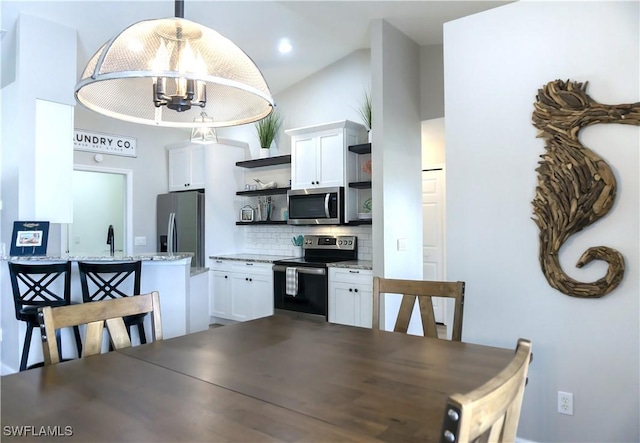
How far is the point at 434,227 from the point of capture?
5781 mm

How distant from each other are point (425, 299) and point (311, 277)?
9.08 feet

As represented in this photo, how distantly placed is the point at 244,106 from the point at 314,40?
3.17 metres

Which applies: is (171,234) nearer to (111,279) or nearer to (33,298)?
(33,298)

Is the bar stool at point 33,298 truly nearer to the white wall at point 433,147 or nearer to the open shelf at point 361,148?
the open shelf at point 361,148

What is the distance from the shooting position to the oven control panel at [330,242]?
5152 mm

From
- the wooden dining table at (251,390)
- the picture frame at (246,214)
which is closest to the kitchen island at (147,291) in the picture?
the wooden dining table at (251,390)

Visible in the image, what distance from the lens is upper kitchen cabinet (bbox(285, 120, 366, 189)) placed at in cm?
486

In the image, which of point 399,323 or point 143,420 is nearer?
point 143,420

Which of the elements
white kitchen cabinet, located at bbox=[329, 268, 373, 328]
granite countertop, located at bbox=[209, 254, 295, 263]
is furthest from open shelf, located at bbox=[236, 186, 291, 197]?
white kitchen cabinet, located at bbox=[329, 268, 373, 328]

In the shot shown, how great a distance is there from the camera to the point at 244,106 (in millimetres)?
2004

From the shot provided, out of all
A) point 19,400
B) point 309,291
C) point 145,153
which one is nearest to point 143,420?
point 19,400

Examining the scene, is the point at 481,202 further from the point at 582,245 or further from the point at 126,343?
the point at 126,343

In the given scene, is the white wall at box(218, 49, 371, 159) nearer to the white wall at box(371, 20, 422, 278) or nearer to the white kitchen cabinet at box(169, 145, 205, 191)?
the white wall at box(371, 20, 422, 278)

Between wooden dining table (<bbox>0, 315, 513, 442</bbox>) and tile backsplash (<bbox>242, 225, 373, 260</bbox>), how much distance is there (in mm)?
3245
